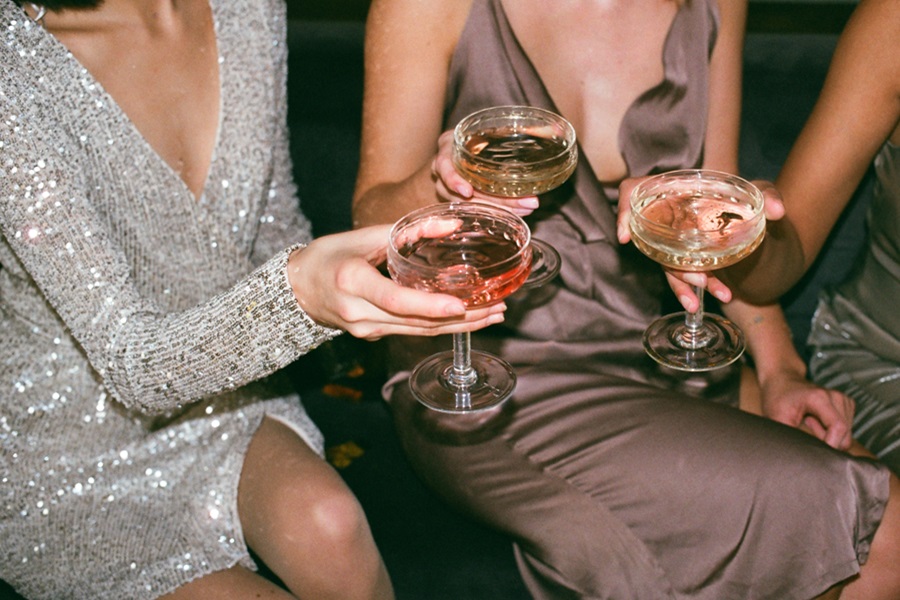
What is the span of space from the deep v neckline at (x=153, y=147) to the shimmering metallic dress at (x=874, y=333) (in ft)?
4.81

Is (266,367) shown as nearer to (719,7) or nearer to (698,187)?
(698,187)

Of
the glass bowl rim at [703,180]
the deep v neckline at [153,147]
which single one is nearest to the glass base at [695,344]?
the glass bowl rim at [703,180]

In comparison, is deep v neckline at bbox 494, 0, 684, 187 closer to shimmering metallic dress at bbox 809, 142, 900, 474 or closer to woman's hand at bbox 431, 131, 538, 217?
woman's hand at bbox 431, 131, 538, 217

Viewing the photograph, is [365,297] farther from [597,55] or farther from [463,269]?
[597,55]

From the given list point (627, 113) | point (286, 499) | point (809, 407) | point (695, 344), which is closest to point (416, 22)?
point (627, 113)

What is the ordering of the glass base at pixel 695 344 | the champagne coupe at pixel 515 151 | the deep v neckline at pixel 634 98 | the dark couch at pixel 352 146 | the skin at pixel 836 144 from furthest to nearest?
1. the dark couch at pixel 352 146
2. the deep v neckline at pixel 634 98
3. the skin at pixel 836 144
4. the glass base at pixel 695 344
5. the champagne coupe at pixel 515 151

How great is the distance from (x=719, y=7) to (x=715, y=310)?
0.74 m

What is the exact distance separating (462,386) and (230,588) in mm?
626

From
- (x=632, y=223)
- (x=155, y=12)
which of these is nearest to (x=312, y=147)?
(x=155, y=12)

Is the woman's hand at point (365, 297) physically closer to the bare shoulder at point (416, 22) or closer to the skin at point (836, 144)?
the bare shoulder at point (416, 22)

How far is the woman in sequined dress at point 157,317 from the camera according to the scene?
1.84 meters

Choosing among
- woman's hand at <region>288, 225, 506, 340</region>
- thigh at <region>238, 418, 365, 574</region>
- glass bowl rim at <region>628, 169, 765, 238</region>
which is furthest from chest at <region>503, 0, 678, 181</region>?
thigh at <region>238, 418, 365, 574</region>

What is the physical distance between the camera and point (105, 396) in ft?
7.03

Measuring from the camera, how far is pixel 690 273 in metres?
1.82
